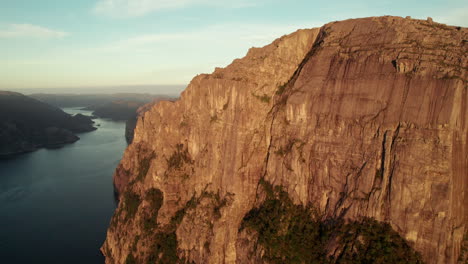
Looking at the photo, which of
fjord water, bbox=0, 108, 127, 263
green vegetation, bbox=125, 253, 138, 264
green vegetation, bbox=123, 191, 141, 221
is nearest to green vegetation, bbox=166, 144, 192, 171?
green vegetation, bbox=123, 191, 141, 221

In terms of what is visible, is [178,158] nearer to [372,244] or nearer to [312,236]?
[312,236]

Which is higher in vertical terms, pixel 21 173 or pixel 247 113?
pixel 247 113

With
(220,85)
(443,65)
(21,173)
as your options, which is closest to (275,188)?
(220,85)

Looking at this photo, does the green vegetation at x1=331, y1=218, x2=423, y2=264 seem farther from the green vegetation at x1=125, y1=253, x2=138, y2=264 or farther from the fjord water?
the fjord water

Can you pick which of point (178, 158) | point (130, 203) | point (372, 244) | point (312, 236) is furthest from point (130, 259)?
point (372, 244)

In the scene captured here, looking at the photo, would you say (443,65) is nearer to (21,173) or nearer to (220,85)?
(220,85)

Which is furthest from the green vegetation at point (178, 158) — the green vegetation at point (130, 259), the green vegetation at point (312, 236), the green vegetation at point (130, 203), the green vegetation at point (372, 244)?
the green vegetation at point (372, 244)

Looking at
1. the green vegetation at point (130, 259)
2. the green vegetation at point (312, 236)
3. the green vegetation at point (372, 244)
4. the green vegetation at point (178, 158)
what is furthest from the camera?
the green vegetation at point (178, 158)

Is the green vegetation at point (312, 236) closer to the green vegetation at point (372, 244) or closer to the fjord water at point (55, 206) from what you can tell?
the green vegetation at point (372, 244)
